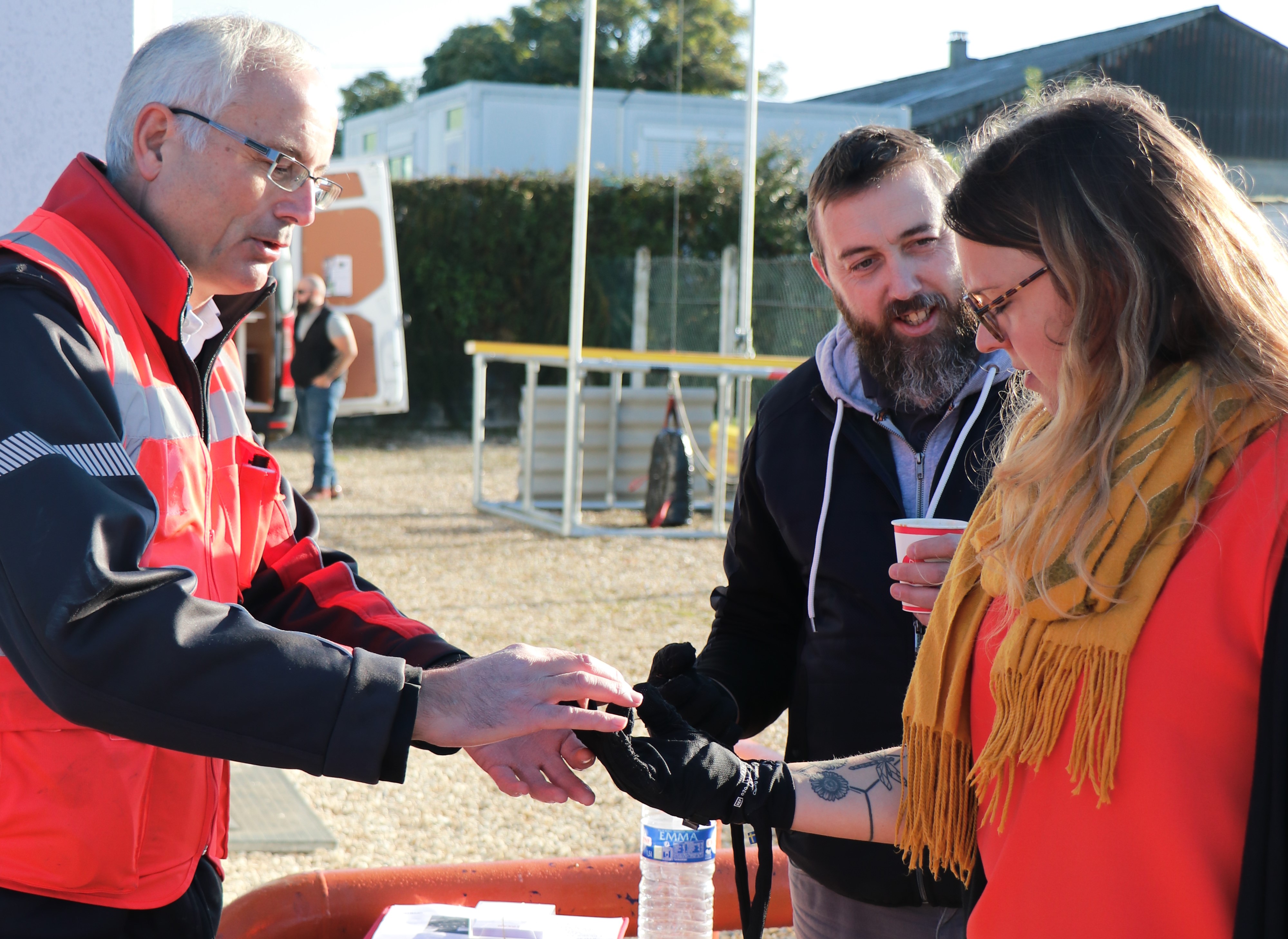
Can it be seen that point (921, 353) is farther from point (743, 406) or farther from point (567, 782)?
point (743, 406)

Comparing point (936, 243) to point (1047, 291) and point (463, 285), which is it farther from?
point (463, 285)

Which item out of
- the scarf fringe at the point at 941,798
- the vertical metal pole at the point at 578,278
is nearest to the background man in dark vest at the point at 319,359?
the vertical metal pole at the point at 578,278

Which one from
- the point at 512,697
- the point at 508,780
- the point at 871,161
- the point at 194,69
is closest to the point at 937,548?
the point at 512,697

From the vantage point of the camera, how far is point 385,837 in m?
4.83

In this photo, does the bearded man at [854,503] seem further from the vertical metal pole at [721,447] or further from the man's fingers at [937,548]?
the vertical metal pole at [721,447]

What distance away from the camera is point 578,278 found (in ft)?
32.3

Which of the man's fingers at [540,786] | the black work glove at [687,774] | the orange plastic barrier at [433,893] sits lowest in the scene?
the orange plastic barrier at [433,893]

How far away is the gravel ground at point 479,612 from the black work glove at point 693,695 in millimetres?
2514

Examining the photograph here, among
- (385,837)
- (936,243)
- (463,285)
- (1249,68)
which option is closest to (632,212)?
(463,285)

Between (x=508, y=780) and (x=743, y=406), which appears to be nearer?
(x=508, y=780)

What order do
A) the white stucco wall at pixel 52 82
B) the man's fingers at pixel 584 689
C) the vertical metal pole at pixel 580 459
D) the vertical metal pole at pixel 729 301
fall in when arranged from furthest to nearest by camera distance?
the vertical metal pole at pixel 729 301
the vertical metal pole at pixel 580 459
the white stucco wall at pixel 52 82
the man's fingers at pixel 584 689

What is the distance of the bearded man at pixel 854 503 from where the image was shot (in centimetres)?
234

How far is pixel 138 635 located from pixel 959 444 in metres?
1.59

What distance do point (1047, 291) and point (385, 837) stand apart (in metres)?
4.00
